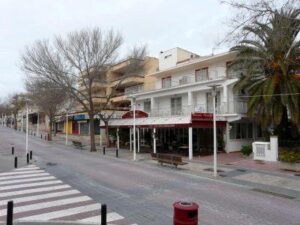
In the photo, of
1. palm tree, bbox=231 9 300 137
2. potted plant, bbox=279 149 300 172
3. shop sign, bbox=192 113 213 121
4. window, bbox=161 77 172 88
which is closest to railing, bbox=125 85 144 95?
window, bbox=161 77 172 88

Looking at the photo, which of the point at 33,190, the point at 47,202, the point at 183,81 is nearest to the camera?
the point at 47,202

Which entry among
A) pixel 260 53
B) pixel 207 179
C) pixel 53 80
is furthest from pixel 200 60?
pixel 207 179

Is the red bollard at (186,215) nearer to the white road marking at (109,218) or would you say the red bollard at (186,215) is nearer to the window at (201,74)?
the white road marking at (109,218)

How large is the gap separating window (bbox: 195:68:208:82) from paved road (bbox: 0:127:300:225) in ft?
54.8

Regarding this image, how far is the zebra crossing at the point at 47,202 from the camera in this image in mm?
Result: 9398

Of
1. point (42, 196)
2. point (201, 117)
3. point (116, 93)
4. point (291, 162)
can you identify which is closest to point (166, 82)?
point (201, 117)

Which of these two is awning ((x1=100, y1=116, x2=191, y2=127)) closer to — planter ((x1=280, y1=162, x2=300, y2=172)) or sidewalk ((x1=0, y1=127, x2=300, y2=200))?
sidewalk ((x1=0, y1=127, x2=300, y2=200))

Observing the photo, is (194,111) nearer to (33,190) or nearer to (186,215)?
(33,190)

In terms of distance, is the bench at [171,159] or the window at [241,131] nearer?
the bench at [171,159]

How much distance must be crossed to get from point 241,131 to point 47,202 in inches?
938

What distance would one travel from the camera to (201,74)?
113ft

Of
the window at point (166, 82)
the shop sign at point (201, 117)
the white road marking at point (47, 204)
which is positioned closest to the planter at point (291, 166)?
the shop sign at point (201, 117)

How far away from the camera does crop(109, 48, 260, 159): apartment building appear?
28.5 m

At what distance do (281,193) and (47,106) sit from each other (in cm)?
4317
